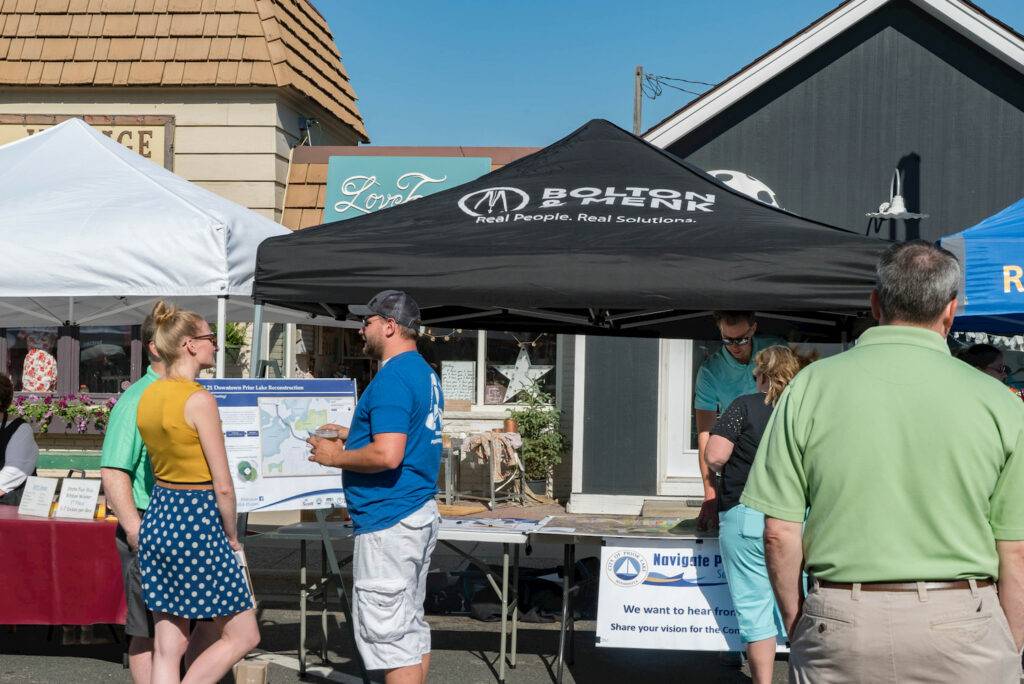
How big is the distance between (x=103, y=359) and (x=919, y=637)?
34.7 feet

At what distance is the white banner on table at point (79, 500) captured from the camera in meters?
5.97

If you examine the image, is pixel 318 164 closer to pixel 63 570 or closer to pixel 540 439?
pixel 540 439

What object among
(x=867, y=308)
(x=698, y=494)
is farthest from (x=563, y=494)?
(x=867, y=308)

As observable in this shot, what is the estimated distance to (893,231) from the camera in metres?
11.1

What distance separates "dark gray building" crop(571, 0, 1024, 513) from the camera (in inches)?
437

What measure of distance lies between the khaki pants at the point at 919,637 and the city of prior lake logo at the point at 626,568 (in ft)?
9.20

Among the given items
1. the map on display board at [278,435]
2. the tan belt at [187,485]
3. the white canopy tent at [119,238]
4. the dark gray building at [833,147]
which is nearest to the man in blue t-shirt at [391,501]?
the tan belt at [187,485]

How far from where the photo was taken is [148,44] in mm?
12172

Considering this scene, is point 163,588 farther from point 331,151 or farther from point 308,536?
point 331,151

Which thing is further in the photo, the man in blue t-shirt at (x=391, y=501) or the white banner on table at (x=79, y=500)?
the white banner on table at (x=79, y=500)

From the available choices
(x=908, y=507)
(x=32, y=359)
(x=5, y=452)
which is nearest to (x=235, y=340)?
(x=32, y=359)

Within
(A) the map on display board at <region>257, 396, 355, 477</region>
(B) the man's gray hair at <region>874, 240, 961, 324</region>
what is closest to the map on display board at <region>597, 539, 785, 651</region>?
(A) the map on display board at <region>257, 396, 355, 477</region>

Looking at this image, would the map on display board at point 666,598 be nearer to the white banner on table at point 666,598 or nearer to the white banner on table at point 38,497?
the white banner on table at point 666,598

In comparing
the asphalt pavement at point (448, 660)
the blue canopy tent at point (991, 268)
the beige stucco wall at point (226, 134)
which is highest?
the beige stucco wall at point (226, 134)
